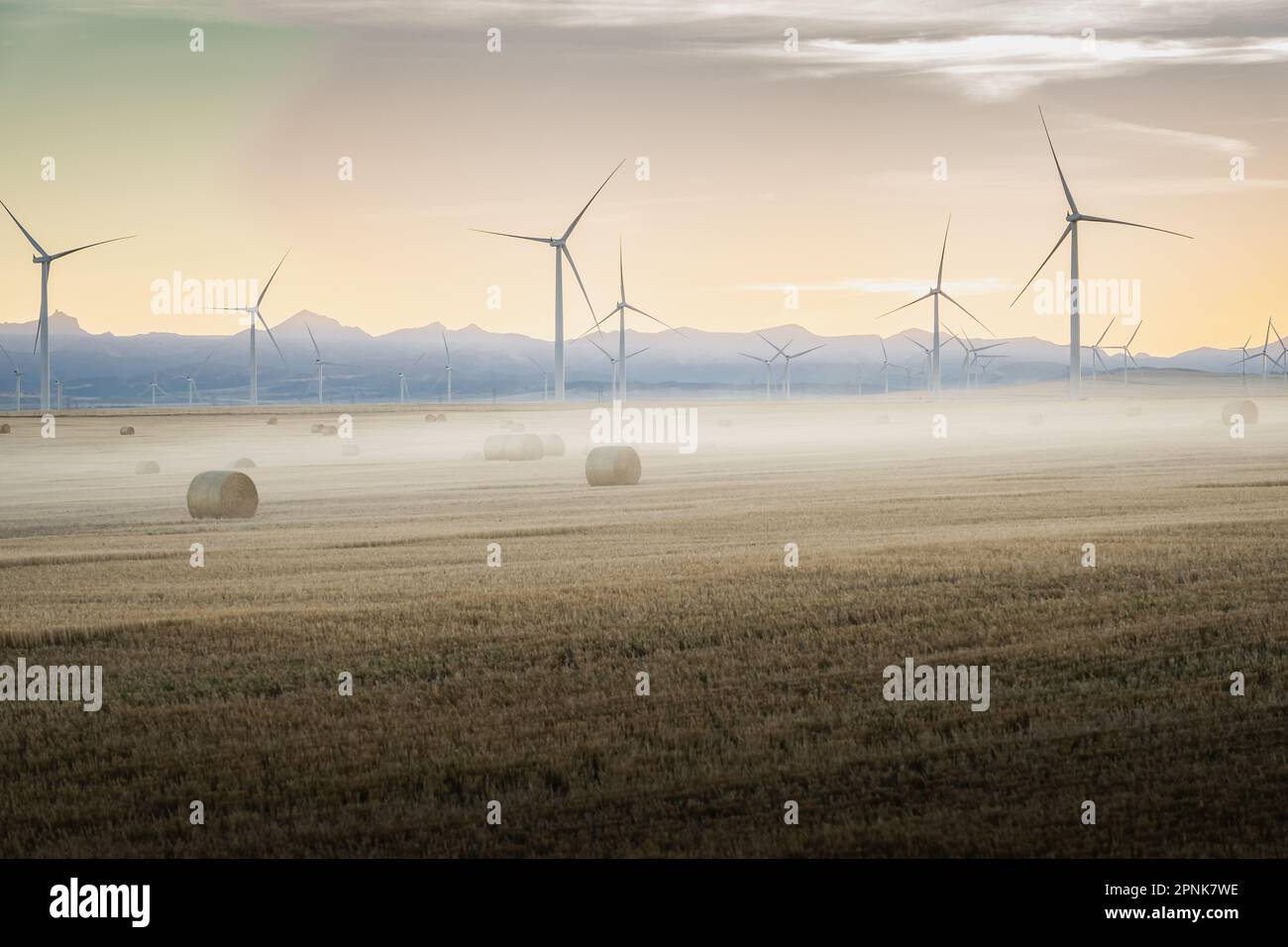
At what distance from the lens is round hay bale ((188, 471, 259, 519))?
38.8 m

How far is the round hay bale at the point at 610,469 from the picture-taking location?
4881cm

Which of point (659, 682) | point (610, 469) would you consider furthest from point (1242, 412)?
point (659, 682)

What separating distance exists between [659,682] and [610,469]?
31.9m

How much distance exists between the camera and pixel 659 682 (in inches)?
667

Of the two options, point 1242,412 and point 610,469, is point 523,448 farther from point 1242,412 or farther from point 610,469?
point 1242,412

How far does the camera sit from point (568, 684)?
16984mm

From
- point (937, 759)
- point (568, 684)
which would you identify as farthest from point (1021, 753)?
point (568, 684)
